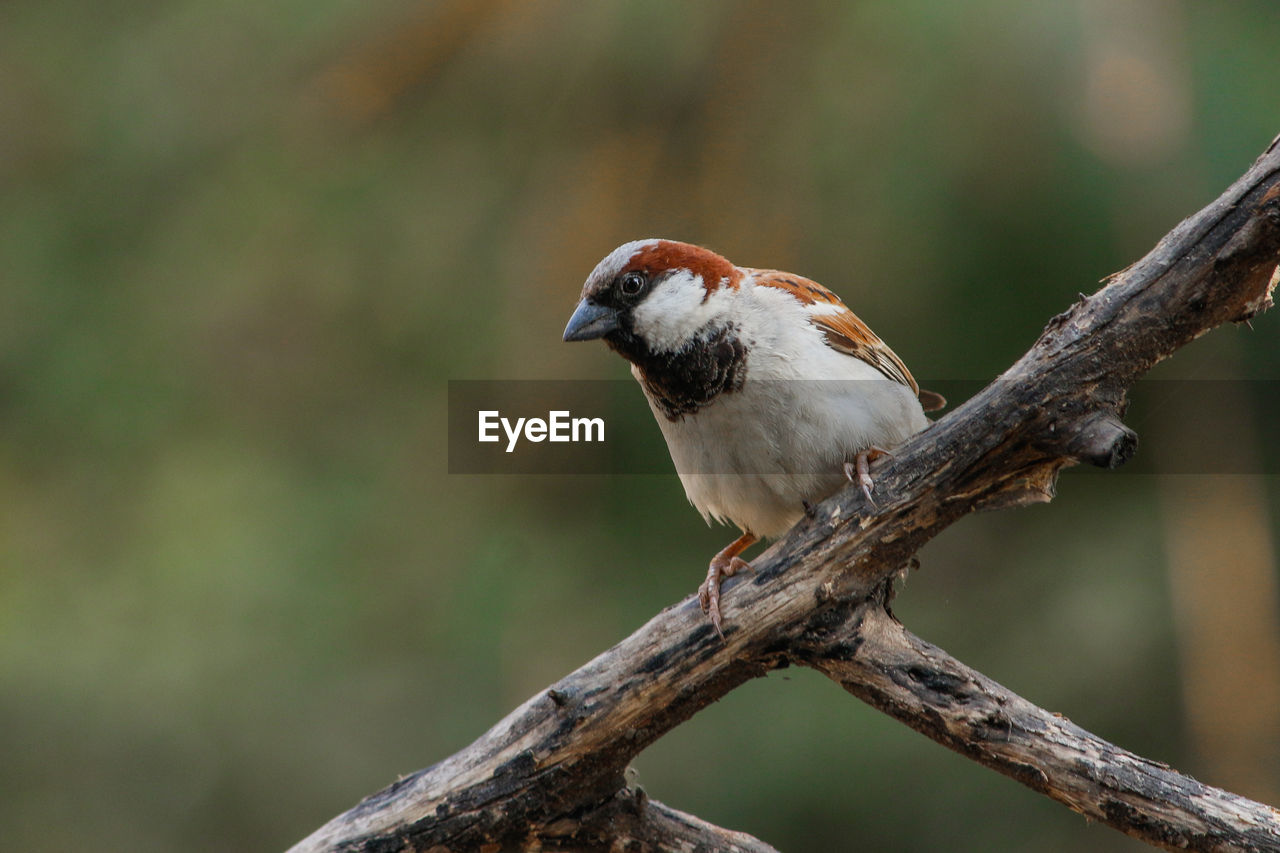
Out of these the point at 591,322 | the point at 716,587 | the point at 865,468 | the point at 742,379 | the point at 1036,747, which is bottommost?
the point at 1036,747

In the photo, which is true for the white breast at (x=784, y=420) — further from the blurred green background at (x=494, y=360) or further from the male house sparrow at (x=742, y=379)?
the blurred green background at (x=494, y=360)

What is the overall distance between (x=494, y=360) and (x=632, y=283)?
120 cm

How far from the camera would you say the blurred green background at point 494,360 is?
8.57ft

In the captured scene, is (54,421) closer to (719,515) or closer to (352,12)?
(352,12)

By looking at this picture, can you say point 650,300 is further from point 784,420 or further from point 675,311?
point 784,420

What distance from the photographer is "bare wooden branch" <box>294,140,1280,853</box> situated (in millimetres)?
1464

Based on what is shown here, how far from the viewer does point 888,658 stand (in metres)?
1.60

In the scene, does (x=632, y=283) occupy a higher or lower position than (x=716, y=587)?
higher

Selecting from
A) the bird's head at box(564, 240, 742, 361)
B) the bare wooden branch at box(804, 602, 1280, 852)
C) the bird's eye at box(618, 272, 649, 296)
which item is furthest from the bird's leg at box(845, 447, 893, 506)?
the bird's eye at box(618, 272, 649, 296)

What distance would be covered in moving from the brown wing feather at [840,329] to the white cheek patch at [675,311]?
14 centimetres

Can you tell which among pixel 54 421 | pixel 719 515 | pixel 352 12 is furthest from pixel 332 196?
pixel 719 515

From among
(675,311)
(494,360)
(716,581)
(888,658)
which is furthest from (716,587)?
(494,360)

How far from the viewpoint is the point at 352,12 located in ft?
9.58

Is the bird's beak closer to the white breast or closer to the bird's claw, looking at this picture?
the white breast
